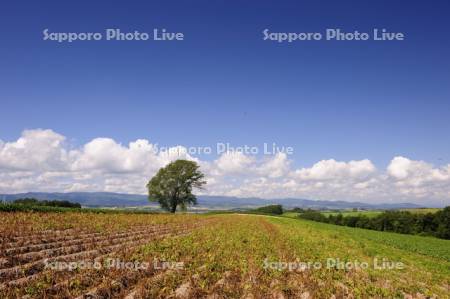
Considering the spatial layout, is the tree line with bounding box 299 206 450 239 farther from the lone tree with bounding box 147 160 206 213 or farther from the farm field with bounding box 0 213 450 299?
the farm field with bounding box 0 213 450 299

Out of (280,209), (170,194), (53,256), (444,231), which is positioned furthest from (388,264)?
(280,209)

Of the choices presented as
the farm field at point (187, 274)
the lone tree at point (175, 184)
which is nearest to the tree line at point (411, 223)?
the lone tree at point (175, 184)

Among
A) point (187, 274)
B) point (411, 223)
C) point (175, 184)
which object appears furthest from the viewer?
point (175, 184)

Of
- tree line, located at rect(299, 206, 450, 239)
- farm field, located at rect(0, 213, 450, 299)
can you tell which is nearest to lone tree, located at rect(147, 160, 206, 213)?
tree line, located at rect(299, 206, 450, 239)

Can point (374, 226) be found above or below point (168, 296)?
below

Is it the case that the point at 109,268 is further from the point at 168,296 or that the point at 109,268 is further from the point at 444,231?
the point at 444,231

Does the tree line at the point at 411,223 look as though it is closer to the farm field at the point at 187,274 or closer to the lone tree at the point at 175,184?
the lone tree at the point at 175,184

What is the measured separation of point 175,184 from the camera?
9144cm

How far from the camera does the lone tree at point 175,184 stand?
91750mm

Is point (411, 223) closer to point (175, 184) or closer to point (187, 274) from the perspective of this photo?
point (175, 184)

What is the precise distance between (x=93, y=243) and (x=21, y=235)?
404cm

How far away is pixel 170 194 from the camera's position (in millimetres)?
91938

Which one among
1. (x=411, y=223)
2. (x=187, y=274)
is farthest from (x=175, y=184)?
(x=187, y=274)

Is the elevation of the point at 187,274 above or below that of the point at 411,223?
above
